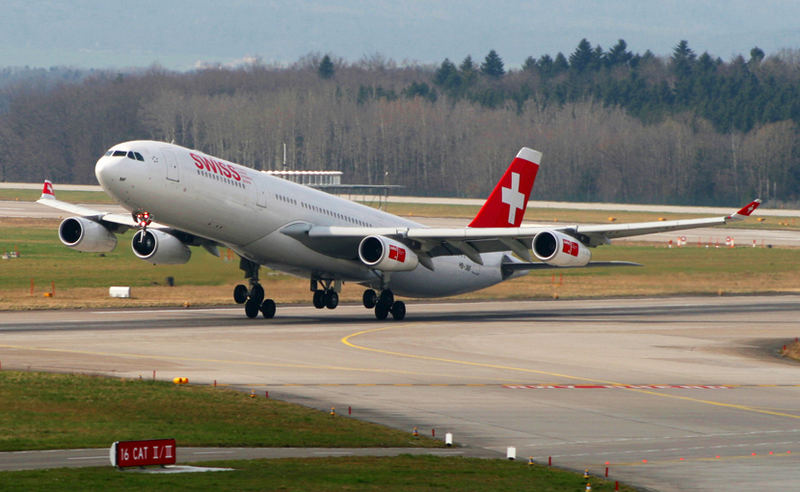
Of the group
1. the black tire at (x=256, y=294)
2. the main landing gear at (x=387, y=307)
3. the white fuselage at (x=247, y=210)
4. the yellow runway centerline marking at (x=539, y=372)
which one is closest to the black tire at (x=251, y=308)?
the black tire at (x=256, y=294)

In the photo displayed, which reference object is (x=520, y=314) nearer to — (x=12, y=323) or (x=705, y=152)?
(x=12, y=323)

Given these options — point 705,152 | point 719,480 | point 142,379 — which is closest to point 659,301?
point 142,379

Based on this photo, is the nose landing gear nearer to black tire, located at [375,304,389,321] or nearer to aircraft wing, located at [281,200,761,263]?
black tire, located at [375,304,389,321]

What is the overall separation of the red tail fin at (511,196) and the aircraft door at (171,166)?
1781 centimetres

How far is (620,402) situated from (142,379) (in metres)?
13.6

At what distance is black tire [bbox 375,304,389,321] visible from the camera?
185 feet

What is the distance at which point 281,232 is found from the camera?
171ft

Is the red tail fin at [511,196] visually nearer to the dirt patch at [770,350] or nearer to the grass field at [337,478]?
the dirt patch at [770,350]

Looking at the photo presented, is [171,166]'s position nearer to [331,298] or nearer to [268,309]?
[268,309]

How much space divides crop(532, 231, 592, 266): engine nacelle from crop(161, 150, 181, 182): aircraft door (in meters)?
15.4

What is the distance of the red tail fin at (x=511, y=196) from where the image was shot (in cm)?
6088

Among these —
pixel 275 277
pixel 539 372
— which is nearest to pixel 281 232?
pixel 275 277

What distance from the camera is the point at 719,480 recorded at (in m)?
22.5

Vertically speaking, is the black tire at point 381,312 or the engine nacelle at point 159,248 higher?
the engine nacelle at point 159,248
